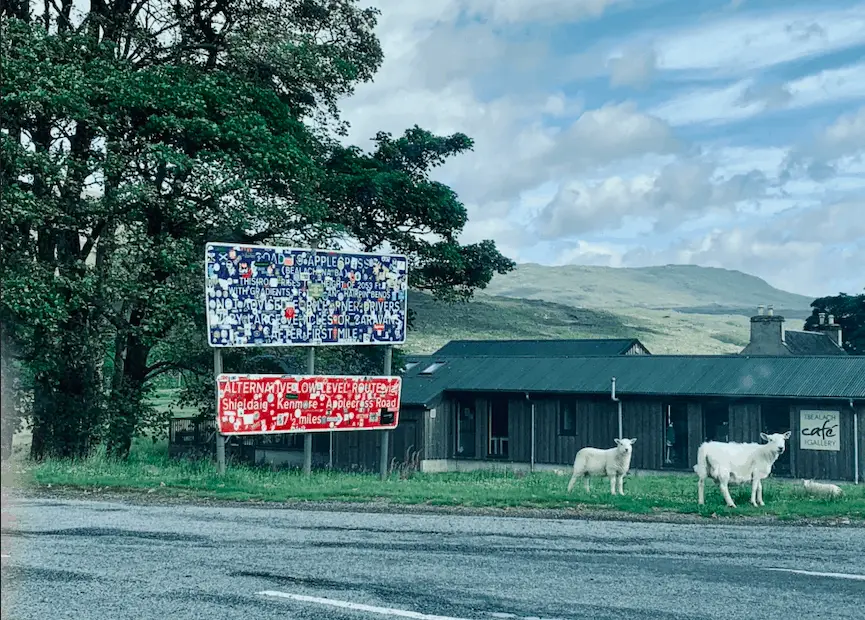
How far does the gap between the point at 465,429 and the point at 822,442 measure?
1523 cm

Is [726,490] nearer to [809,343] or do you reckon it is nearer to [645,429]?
[645,429]

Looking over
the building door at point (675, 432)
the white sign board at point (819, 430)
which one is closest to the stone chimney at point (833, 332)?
the building door at point (675, 432)

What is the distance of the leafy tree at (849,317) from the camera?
76.0 m

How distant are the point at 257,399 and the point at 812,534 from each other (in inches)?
583

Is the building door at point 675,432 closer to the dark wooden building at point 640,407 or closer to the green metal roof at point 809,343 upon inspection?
the dark wooden building at point 640,407

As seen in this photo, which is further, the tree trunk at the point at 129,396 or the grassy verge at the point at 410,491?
the tree trunk at the point at 129,396

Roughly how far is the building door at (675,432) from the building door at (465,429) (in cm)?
873

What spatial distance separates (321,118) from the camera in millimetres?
37281

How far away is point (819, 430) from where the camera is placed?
115 ft

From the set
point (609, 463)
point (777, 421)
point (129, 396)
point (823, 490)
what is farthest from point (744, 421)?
point (129, 396)

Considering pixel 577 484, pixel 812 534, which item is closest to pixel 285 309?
pixel 577 484

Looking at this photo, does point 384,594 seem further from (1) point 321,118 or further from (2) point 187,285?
(1) point 321,118

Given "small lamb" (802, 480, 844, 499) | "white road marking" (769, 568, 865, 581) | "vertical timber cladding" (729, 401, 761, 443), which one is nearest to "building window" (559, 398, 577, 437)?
"vertical timber cladding" (729, 401, 761, 443)

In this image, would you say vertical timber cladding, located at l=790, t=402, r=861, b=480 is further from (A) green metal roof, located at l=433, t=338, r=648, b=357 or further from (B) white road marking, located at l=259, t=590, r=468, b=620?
(B) white road marking, located at l=259, t=590, r=468, b=620
